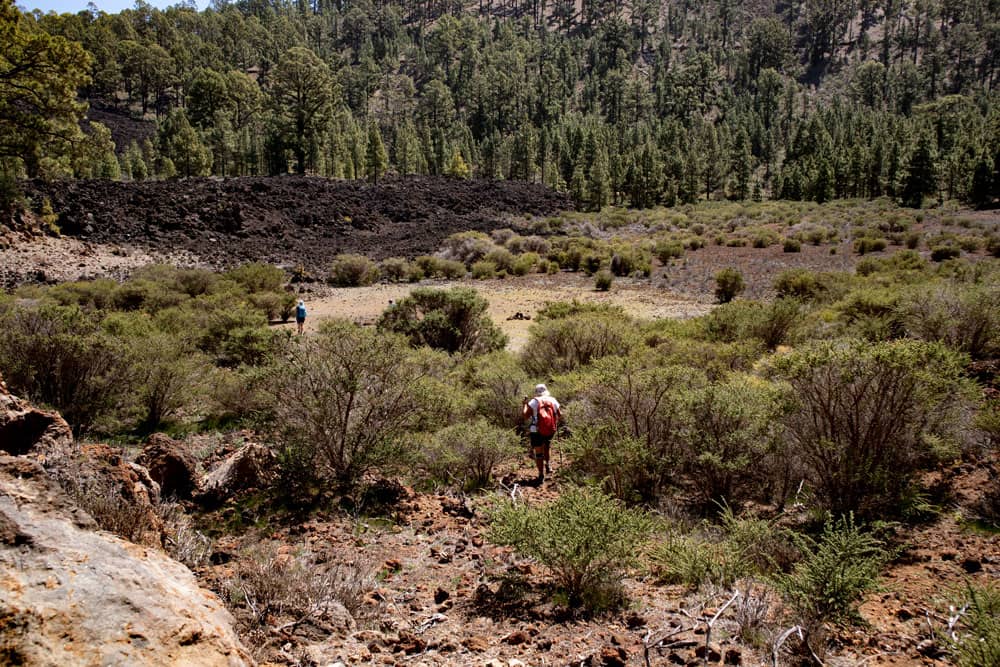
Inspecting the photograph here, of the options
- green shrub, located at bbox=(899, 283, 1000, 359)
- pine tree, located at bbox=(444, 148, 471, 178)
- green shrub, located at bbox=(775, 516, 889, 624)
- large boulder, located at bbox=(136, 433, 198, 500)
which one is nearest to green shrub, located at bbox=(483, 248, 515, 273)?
green shrub, located at bbox=(899, 283, 1000, 359)

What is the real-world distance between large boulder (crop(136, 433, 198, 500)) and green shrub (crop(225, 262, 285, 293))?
1704cm

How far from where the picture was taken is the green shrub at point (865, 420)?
5258 mm

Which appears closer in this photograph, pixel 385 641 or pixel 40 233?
pixel 385 641

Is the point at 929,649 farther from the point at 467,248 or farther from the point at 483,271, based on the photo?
the point at 467,248

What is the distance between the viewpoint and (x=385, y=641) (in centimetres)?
350

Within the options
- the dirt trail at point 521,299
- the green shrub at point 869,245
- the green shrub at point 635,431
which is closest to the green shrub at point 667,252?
the dirt trail at point 521,299

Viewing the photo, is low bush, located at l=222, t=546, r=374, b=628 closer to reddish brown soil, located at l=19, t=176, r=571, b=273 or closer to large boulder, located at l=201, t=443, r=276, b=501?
large boulder, located at l=201, t=443, r=276, b=501

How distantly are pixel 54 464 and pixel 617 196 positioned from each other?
260ft

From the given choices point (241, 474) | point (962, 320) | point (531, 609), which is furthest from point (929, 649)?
point (962, 320)

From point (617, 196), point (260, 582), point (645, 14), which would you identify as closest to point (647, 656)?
point (260, 582)

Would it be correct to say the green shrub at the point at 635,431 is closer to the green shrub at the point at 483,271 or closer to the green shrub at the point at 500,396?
the green shrub at the point at 500,396

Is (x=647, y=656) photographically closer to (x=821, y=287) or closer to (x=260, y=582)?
(x=260, y=582)

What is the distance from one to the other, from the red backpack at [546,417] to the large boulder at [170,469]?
374 centimetres

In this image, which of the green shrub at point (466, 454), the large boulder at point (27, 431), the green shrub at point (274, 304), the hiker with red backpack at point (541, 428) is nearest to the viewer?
the large boulder at point (27, 431)
